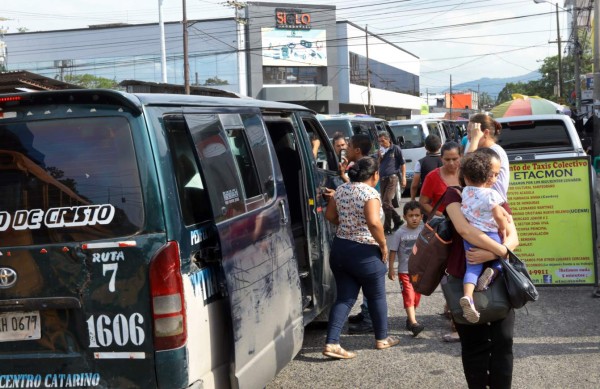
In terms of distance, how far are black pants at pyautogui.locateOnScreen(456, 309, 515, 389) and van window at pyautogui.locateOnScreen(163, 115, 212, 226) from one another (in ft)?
5.71

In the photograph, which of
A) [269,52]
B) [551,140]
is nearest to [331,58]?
[269,52]

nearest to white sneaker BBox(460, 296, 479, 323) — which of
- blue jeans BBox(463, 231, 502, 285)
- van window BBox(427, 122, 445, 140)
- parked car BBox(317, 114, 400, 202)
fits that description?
blue jeans BBox(463, 231, 502, 285)

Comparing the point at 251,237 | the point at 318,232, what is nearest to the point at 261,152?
the point at 251,237

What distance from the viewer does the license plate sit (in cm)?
370

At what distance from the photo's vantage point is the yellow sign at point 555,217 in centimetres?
771

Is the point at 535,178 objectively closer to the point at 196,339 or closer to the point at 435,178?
the point at 435,178

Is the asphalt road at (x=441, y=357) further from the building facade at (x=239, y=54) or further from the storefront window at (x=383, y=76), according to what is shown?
the storefront window at (x=383, y=76)

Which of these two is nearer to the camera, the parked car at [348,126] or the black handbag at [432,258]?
the black handbag at [432,258]

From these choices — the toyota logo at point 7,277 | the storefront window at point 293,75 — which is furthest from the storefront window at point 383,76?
the toyota logo at point 7,277

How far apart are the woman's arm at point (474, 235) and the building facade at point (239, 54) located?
174 feet

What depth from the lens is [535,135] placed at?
11.0m

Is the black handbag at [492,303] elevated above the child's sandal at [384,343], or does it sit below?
above

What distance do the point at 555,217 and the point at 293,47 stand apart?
5437 centimetres

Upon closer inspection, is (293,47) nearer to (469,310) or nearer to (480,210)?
(480,210)
